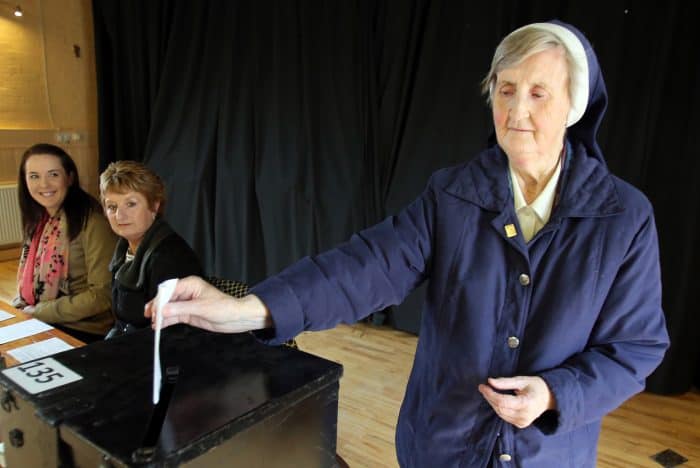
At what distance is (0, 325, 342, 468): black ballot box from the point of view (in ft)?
1.76

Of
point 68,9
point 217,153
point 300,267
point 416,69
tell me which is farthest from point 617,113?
point 68,9

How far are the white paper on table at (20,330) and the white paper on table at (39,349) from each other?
93 mm

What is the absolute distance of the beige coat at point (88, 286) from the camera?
1.98 metres

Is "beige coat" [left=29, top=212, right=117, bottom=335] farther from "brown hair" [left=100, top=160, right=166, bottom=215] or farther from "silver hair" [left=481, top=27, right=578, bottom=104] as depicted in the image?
"silver hair" [left=481, top=27, right=578, bottom=104]

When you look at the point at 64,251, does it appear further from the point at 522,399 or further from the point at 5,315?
the point at 522,399

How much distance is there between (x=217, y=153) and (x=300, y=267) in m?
3.51

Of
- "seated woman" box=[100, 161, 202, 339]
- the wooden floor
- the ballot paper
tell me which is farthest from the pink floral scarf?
the ballot paper

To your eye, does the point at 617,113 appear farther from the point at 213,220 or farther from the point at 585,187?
the point at 213,220

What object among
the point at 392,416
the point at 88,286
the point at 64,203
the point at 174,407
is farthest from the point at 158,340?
the point at 392,416

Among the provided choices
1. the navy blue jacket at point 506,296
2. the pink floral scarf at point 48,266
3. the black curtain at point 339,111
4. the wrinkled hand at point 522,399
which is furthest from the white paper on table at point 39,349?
the black curtain at point 339,111

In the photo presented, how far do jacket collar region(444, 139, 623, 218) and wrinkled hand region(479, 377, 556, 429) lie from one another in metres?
0.28

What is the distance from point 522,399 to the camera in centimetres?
77

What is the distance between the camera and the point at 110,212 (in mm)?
1860

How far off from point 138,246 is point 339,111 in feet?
6.84
